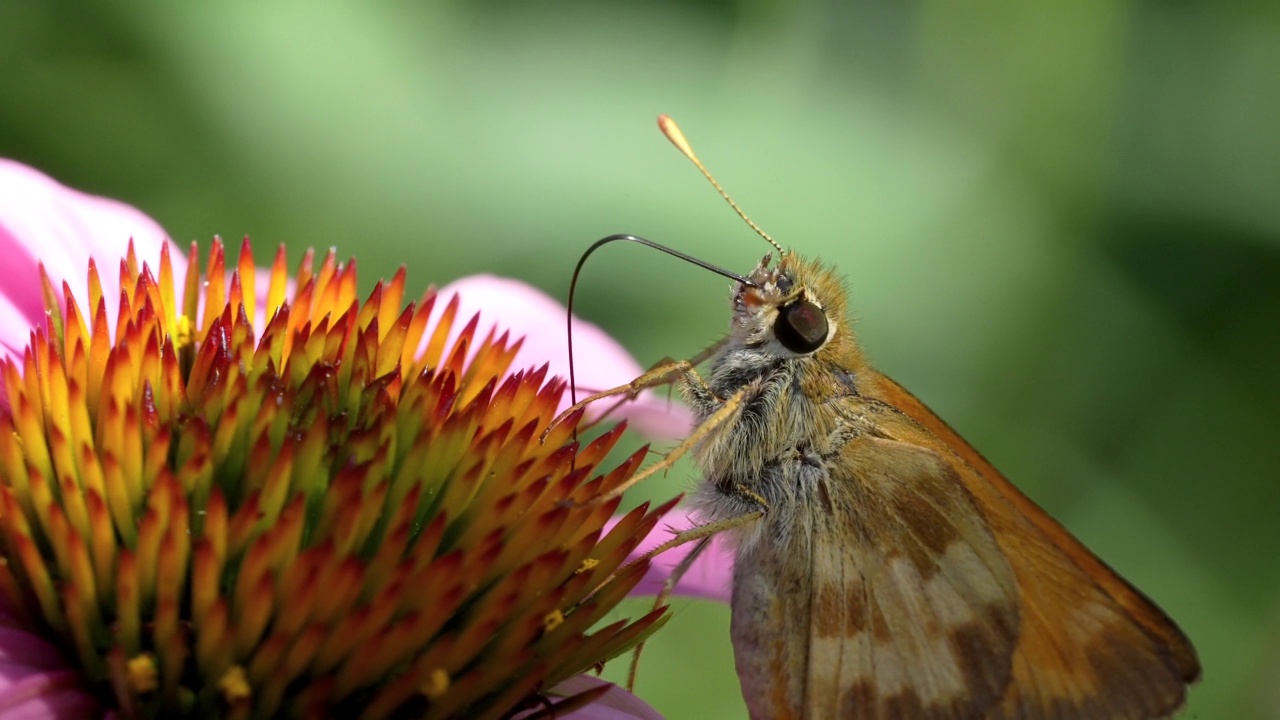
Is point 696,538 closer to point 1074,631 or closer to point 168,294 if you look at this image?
point 1074,631

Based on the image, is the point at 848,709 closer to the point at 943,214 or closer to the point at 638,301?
the point at 638,301

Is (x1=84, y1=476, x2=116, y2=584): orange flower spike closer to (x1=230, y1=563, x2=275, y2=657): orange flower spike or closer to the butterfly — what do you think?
(x1=230, y1=563, x2=275, y2=657): orange flower spike

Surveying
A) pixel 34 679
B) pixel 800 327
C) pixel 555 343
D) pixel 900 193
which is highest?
pixel 900 193

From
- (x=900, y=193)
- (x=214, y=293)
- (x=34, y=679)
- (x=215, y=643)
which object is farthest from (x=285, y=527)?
(x=900, y=193)

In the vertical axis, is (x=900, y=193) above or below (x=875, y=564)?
above

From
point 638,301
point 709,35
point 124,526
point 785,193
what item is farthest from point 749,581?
point 709,35

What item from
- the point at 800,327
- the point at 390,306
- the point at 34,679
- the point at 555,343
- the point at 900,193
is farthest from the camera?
the point at 900,193
